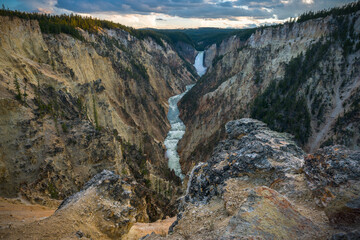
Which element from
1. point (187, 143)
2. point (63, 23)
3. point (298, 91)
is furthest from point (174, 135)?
point (63, 23)

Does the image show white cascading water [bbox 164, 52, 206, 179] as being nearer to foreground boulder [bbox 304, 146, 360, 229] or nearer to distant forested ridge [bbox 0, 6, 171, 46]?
distant forested ridge [bbox 0, 6, 171, 46]

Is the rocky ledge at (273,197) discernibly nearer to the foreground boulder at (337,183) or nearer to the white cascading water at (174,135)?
the foreground boulder at (337,183)

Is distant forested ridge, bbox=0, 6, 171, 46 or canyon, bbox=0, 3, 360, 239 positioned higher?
distant forested ridge, bbox=0, 6, 171, 46

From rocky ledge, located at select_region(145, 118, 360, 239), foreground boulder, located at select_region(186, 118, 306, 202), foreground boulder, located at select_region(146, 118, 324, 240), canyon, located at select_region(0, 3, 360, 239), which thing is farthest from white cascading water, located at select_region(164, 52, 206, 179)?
rocky ledge, located at select_region(145, 118, 360, 239)

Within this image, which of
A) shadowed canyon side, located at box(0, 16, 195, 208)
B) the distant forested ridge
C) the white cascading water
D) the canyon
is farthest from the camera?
the white cascading water

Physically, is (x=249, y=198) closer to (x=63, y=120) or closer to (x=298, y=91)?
(x=63, y=120)

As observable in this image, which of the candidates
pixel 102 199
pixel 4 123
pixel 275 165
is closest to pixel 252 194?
pixel 275 165

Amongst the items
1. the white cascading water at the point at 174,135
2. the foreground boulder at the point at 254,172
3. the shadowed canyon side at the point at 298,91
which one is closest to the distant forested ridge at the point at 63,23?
the white cascading water at the point at 174,135
